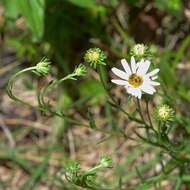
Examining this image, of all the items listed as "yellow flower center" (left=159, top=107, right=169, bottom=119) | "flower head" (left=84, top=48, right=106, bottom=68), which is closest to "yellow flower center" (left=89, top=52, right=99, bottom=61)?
"flower head" (left=84, top=48, right=106, bottom=68)

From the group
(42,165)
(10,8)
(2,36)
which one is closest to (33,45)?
(2,36)

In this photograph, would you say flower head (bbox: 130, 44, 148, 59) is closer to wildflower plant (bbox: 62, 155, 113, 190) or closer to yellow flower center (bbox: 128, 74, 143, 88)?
yellow flower center (bbox: 128, 74, 143, 88)

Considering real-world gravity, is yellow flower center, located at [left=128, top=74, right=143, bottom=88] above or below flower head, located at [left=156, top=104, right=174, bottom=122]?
above

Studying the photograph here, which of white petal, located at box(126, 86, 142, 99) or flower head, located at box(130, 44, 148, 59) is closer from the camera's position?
white petal, located at box(126, 86, 142, 99)

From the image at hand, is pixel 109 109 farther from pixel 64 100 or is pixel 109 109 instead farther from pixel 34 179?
pixel 34 179

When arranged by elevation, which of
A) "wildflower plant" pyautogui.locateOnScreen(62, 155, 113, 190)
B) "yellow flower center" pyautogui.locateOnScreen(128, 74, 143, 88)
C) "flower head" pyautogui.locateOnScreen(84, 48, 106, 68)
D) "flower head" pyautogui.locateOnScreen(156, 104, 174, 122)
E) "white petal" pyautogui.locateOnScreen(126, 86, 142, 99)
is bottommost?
"wildflower plant" pyautogui.locateOnScreen(62, 155, 113, 190)

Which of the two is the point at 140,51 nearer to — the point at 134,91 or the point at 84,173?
the point at 134,91

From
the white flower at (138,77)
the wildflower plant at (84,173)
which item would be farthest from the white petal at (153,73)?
the wildflower plant at (84,173)
